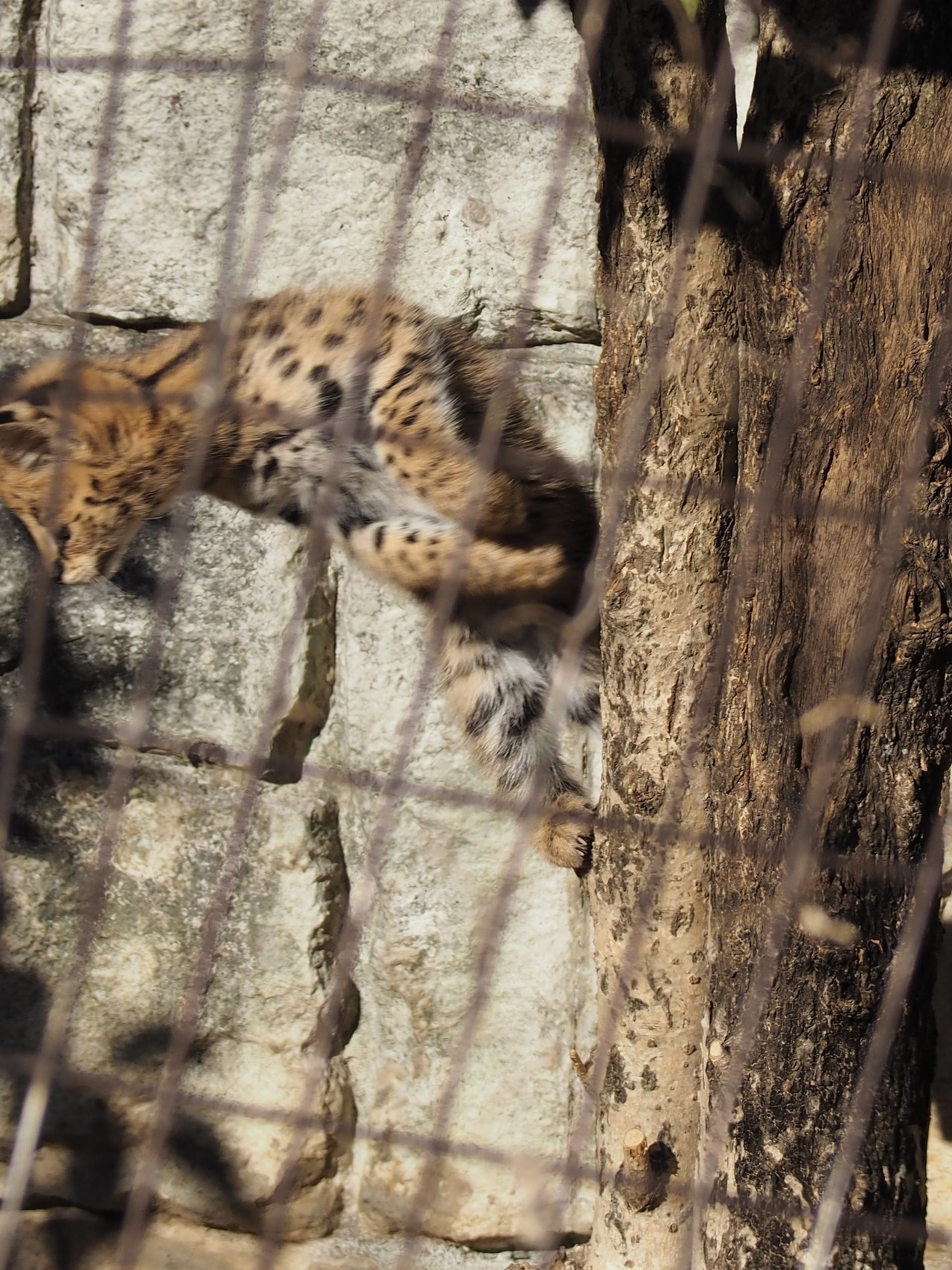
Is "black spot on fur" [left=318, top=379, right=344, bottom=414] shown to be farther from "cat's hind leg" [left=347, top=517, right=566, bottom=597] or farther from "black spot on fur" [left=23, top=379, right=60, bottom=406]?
"black spot on fur" [left=23, top=379, right=60, bottom=406]

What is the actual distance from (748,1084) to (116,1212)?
1.77 m

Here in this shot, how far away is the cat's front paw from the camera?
2.47 m

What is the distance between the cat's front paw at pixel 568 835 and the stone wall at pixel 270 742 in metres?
0.21

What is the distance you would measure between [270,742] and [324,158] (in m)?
1.18

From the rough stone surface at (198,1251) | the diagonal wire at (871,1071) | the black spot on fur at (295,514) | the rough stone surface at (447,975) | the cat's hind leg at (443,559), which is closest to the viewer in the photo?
the diagonal wire at (871,1071)

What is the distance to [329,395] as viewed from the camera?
2484 millimetres

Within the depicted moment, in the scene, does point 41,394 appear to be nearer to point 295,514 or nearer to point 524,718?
point 295,514

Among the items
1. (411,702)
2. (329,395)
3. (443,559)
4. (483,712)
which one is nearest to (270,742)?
(411,702)

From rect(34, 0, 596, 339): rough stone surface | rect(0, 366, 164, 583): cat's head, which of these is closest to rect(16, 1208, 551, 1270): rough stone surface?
rect(0, 366, 164, 583): cat's head

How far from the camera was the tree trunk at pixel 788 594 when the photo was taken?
5.49ft

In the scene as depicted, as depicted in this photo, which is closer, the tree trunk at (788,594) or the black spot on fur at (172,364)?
the tree trunk at (788,594)

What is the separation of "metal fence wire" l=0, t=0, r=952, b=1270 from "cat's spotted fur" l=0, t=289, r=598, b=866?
0.06 m

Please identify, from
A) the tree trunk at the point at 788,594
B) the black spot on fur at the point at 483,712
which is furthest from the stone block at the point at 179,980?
the tree trunk at the point at 788,594

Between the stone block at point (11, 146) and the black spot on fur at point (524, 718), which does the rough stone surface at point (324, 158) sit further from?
the black spot on fur at point (524, 718)
